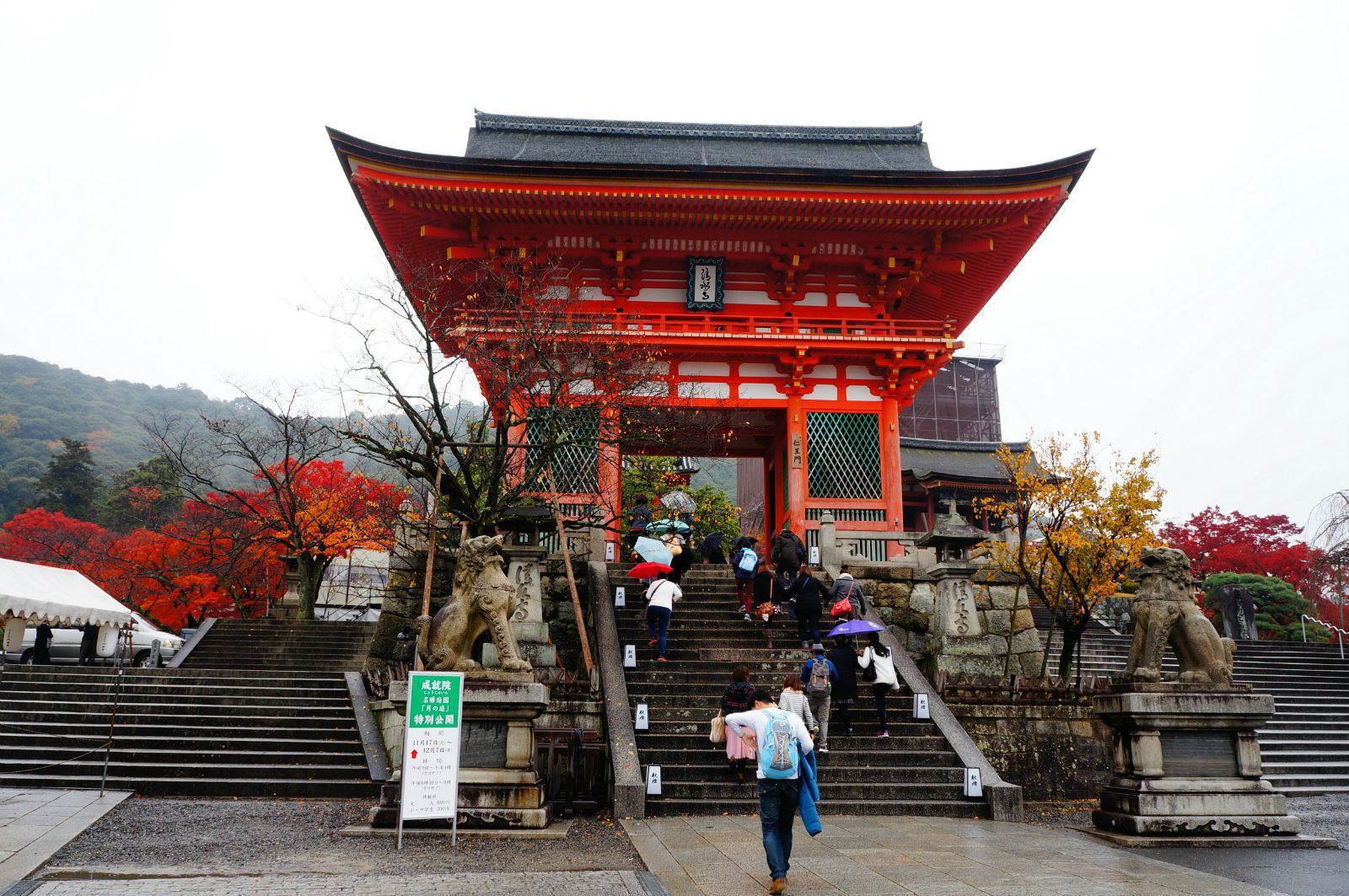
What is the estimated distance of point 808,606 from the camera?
1244 centimetres

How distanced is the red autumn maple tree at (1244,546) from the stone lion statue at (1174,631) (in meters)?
24.2

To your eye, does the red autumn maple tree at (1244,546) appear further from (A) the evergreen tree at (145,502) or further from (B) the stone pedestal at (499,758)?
(A) the evergreen tree at (145,502)

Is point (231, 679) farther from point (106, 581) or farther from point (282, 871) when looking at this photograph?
point (106, 581)

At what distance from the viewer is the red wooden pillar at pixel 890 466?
60.4 feet

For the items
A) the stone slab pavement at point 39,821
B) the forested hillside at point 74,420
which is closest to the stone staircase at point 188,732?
the stone slab pavement at point 39,821

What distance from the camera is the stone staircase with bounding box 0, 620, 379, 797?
11008 mm

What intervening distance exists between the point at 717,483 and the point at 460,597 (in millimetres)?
48671

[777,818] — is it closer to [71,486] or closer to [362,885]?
[362,885]

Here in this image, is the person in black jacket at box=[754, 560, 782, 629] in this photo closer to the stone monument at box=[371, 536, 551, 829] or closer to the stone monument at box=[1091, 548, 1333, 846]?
the stone monument at box=[1091, 548, 1333, 846]

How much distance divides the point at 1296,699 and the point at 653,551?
13054mm

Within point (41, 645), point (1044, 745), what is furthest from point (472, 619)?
point (41, 645)

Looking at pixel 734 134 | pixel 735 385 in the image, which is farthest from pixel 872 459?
pixel 734 134

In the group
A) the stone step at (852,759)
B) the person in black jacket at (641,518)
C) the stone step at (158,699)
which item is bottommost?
the stone step at (852,759)

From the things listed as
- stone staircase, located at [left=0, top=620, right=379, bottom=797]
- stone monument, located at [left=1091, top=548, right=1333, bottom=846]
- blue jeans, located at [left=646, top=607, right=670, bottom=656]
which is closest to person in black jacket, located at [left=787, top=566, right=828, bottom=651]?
blue jeans, located at [left=646, top=607, right=670, bottom=656]
